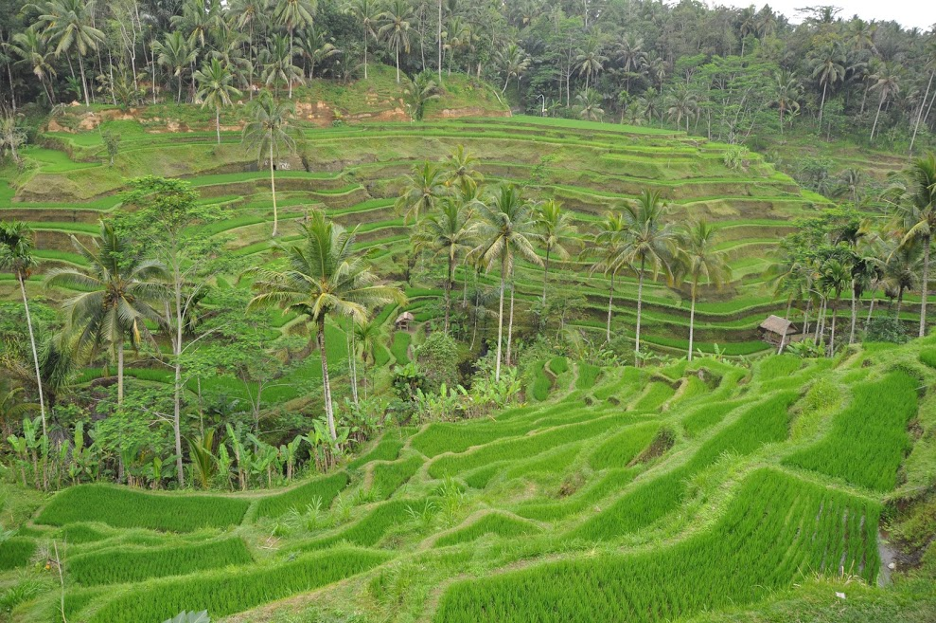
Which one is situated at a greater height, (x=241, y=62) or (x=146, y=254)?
(x=241, y=62)

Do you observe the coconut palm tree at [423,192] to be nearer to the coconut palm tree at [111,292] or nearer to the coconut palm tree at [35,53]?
the coconut palm tree at [111,292]

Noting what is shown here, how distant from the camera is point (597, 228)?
35.8 meters

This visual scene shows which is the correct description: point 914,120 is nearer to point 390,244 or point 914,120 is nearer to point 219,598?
point 390,244

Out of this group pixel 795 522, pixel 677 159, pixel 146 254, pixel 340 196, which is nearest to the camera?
pixel 795 522

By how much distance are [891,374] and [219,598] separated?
40.2 ft

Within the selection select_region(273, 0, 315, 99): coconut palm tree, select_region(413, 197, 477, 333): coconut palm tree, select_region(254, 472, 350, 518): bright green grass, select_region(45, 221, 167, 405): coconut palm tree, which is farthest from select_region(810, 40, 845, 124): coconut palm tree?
select_region(45, 221, 167, 405): coconut palm tree

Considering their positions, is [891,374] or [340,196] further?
[340,196]

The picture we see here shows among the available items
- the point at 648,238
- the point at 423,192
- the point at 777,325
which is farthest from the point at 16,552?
the point at 777,325

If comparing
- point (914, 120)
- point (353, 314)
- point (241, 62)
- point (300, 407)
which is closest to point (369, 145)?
point (241, 62)

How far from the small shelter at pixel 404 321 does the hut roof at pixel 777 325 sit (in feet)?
64.2

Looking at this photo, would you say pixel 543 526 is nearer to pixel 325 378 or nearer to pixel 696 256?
pixel 325 378

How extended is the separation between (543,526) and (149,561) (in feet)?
21.0

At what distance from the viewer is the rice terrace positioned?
6.54 meters

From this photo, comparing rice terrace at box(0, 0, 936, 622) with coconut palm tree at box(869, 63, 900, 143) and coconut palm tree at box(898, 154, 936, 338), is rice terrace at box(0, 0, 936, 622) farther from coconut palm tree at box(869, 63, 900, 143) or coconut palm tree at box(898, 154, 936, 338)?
coconut palm tree at box(869, 63, 900, 143)
